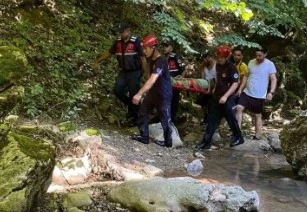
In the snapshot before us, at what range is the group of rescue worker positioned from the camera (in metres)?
7.75

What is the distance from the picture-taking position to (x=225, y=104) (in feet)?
27.5

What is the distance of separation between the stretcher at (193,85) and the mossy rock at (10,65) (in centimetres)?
429

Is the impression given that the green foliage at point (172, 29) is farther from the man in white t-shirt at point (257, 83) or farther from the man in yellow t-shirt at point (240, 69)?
the man in white t-shirt at point (257, 83)

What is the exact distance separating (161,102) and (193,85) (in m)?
1.45

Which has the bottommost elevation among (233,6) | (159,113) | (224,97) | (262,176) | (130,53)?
(262,176)

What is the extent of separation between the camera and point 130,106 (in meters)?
8.88

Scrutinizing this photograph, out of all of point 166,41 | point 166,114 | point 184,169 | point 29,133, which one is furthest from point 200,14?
point 29,133

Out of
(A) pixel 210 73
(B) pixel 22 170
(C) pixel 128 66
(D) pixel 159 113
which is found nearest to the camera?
(B) pixel 22 170

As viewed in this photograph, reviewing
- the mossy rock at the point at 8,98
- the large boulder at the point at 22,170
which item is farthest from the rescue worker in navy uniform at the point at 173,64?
the large boulder at the point at 22,170

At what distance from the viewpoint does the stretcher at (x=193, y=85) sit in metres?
8.95

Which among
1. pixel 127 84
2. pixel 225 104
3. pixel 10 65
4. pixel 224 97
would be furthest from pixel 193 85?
pixel 10 65

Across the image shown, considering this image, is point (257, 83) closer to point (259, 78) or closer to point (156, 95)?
point (259, 78)

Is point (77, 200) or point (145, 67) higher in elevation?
point (145, 67)

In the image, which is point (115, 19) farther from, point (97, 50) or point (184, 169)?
point (184, 169)
